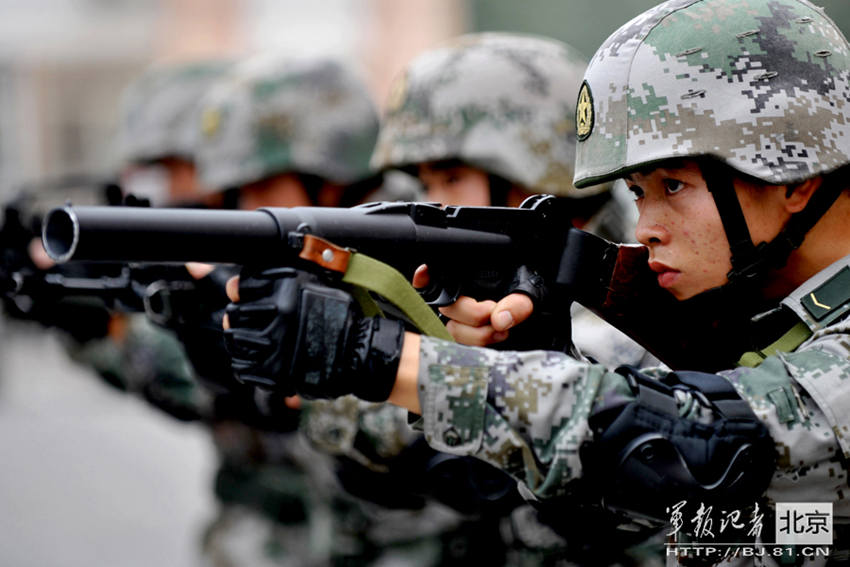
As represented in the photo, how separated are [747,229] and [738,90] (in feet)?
1.05

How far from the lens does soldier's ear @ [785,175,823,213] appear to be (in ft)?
9.02

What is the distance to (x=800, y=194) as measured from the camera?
276 centimetres

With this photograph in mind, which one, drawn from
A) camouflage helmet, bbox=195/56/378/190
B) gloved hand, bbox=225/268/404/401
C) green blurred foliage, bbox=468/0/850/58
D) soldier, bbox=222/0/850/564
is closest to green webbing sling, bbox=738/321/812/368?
soldier, bbox=222/0/850/564

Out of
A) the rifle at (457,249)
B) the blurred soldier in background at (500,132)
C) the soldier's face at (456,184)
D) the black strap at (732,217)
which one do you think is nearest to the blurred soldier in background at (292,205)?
the blurred soldier in background at (500,132)

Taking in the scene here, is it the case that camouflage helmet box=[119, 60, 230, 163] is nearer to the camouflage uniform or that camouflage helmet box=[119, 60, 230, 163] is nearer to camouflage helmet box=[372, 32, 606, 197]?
camouflage helmet box=[372, 32, 606, 197]

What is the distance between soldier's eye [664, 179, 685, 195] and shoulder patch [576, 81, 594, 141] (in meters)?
0.25

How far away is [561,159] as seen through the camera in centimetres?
424

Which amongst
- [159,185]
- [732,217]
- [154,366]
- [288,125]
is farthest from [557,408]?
[159,185]

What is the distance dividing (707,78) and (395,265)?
865 millimetres

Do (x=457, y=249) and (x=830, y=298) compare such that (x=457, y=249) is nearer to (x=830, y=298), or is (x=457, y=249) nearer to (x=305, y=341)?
(x=305, y=341)

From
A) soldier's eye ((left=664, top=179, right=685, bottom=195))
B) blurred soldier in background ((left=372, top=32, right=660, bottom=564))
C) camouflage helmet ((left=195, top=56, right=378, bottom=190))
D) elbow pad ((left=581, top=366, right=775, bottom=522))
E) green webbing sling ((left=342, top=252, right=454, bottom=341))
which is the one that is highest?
soldier's eye ((left=664, top=179, right=685, bottom=195))

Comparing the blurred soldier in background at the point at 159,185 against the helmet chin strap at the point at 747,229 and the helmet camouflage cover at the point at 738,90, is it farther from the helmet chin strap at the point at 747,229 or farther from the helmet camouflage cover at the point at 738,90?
the helmet chin strap at the point at 747,229

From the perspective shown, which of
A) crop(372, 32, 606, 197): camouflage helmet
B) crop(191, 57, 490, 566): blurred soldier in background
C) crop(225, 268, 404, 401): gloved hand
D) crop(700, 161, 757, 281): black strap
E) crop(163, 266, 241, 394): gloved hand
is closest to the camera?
crop(225, 268, 404, 401): gloved hand

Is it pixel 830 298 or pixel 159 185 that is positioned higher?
pixel 830 298
